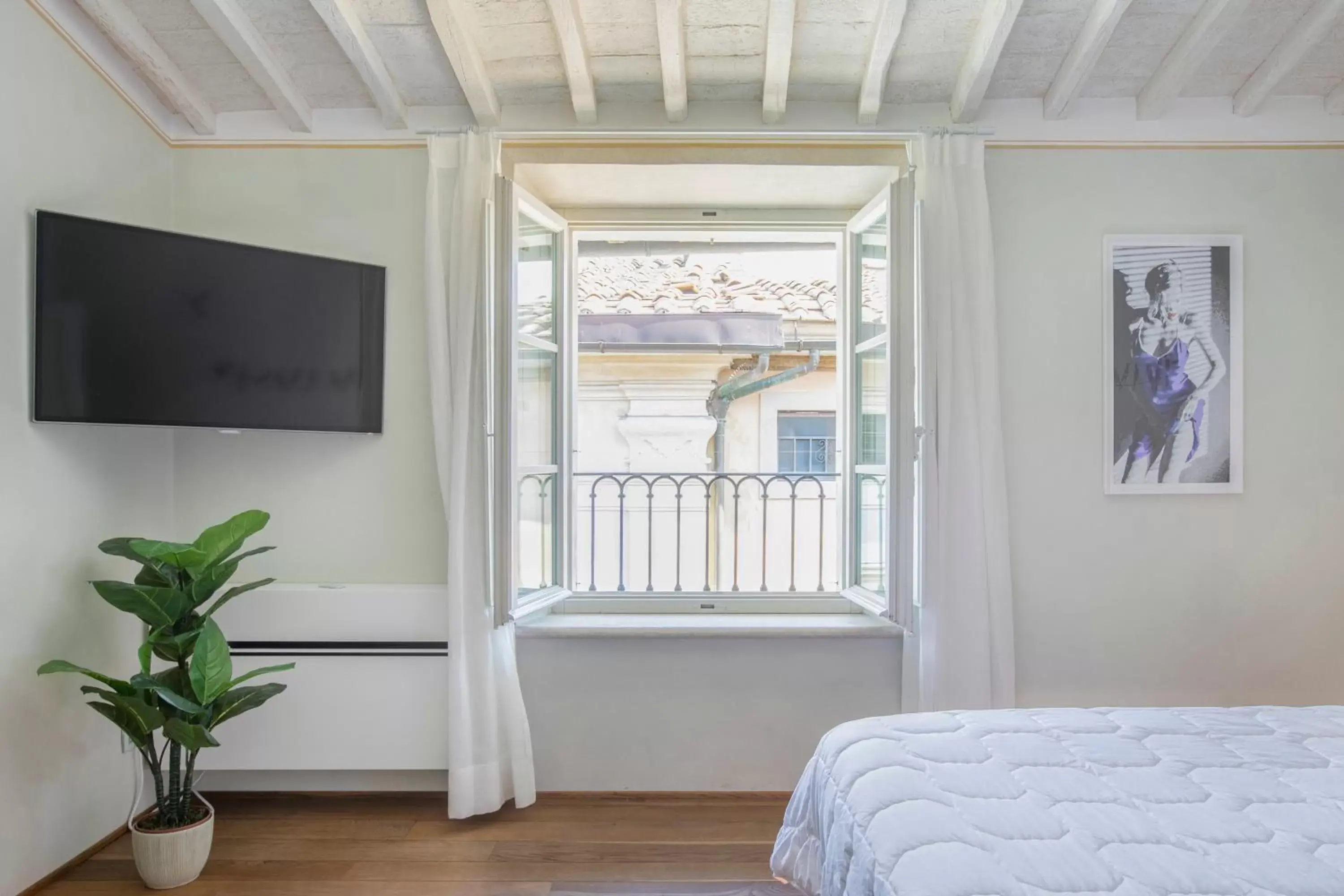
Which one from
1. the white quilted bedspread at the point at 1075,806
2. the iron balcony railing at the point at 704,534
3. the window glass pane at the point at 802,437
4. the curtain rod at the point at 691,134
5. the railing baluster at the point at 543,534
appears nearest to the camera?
the white quilted bedspread at the point at 1075,806

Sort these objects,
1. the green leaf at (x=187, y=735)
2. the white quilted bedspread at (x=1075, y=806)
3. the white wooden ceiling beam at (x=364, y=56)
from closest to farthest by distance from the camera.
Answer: the white quilted bedspread at (x=1075, y=806)
the green leaf at (x=187, y=735)
the white wooden ceiling beam at (x=364, y=56)

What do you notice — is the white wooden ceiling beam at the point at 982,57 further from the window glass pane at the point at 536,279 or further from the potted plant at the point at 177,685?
the potted plant at the point at 177,685

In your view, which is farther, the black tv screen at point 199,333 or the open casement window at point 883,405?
the open casement window at point 883,405

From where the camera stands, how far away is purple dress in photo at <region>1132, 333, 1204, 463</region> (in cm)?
281

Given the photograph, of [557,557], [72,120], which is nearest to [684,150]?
[557,557]

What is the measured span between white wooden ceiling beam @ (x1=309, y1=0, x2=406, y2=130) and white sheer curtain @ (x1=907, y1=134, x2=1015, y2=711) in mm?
1813

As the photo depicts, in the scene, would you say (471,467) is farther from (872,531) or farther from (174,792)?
(872,531)

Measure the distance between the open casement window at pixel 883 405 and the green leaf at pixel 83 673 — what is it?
89.0 inches

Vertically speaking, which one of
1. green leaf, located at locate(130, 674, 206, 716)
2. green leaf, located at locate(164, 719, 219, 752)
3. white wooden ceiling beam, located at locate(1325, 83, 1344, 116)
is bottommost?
green leaf, located at locate(164, 719, 219, 752)

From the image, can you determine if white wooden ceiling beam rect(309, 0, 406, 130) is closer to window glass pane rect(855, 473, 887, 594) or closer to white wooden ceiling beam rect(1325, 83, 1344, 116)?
window glass pane rect(855, 473, 887, 594)

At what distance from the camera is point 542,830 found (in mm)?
2635

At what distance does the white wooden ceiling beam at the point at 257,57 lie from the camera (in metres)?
2.29

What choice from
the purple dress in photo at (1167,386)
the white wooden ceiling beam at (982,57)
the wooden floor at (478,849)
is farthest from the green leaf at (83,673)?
the purple dress in photo at (1167,386)

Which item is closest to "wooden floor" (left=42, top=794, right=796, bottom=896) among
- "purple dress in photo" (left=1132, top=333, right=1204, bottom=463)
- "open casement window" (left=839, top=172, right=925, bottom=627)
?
"open casement window" (left=839, top=172, right=925, bottom=627)
